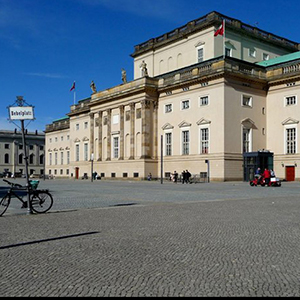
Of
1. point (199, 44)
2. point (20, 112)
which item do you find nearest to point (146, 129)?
point (199, 44)

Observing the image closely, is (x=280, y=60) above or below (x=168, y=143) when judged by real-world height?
above

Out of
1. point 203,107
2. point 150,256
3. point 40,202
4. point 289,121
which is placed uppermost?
point 203,107

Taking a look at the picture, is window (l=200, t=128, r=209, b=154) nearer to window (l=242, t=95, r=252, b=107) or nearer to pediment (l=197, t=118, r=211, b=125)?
pediment (l=197, t=118, r=211, b=125)

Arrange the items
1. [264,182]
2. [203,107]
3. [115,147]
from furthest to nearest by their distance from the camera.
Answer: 1. [115,147]
2. [203,107]
3. [264,182]

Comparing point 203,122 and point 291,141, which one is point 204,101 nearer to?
point 203,122

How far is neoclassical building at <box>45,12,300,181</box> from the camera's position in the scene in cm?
5247

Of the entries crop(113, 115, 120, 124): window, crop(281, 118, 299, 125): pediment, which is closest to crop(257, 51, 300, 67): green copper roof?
crop(281, 118, 299, 125): pediment

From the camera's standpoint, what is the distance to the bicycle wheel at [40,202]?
50.4 feet

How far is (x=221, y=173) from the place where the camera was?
5138 cm

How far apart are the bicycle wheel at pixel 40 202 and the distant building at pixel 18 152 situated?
4690 inches

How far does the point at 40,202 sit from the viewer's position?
15414 mm

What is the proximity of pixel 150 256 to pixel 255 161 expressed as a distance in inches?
1756

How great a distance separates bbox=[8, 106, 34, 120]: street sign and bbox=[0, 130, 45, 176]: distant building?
4676 inches

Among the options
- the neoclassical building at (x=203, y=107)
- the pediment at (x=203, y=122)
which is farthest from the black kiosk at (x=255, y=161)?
the pediment at (x=203, y=122)
